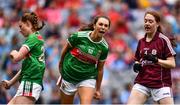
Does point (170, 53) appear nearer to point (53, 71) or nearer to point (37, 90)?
point (37, 90)

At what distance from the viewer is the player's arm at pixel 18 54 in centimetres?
984

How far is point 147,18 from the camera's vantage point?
1100cm

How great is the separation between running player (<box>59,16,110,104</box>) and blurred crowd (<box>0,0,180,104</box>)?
301 centimetres

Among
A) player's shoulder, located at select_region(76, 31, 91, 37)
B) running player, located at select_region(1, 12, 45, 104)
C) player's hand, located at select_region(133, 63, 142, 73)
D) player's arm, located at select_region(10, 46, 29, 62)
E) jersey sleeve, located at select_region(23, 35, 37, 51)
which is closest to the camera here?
player's arm, located at select_region(10, 46, 29, 62)

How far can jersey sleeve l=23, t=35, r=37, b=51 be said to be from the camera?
34.2 feet

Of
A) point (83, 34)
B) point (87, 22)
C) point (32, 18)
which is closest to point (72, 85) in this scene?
point (83, 34)

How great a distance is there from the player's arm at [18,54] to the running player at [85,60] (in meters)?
1.32

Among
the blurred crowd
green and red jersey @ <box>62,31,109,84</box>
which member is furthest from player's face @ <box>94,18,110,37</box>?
the blurred crowd

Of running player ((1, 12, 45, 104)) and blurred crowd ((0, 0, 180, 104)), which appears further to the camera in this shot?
blurred crowd ((0, 0, 180, 104))

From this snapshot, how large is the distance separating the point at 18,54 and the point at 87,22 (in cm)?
907

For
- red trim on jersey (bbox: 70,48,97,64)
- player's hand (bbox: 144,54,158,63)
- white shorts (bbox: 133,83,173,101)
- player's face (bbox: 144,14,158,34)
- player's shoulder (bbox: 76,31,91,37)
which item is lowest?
white shorts (bbox: 133,83,173,101)

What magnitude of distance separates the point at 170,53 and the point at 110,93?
6.06m

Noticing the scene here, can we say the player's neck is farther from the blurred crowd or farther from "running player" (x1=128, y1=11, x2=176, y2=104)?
the blurred crowd

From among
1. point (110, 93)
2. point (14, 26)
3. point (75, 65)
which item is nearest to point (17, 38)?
point (14, 26)
